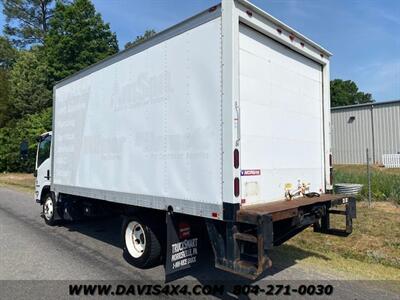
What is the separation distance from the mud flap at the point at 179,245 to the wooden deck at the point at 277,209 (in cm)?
105

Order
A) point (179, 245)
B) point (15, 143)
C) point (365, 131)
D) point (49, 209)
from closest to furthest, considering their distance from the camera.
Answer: point (179, 245), point (49, 209), point (365, 131), point (15, 143)

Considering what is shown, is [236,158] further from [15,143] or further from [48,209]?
[15,143]

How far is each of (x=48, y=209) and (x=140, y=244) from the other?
14.7ft

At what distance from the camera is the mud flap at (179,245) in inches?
208

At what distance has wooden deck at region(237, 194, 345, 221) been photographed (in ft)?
15.1

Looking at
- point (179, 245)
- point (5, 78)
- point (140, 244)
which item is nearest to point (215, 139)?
point (179, 245)

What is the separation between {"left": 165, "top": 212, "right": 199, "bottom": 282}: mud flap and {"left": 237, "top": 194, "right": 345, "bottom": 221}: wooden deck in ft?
3.43

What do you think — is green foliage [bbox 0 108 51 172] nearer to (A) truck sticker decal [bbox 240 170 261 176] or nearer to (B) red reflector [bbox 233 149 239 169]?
(A) truck sticker decal [bbox 240 170 261 176]

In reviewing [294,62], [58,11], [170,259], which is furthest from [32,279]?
[58,11]

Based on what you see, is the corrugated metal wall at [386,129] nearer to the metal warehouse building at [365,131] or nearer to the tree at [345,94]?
the metal warehouse building at [365,131]

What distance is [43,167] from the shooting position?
1004cm

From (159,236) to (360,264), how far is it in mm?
3235

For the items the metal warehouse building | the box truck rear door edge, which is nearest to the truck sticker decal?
the box truck rear door edge

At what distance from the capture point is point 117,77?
6.71 metres
